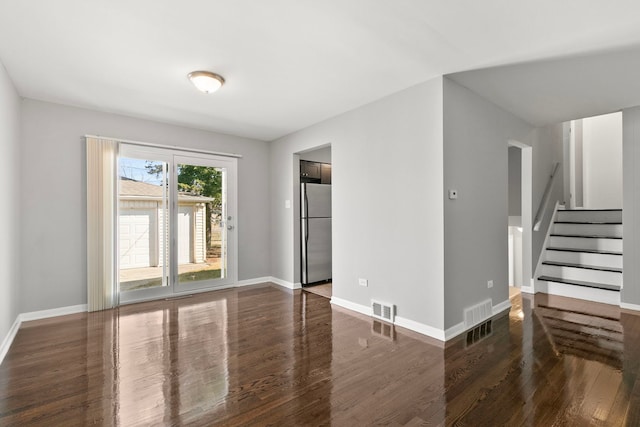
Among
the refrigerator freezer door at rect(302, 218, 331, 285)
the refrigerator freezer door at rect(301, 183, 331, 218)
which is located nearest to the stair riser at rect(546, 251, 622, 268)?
the refrigerator freezer door at rect(302, 218, 331, 285)

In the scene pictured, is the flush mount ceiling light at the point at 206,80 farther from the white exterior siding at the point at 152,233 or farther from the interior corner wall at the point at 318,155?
the interior corner wall at the point at 318,155

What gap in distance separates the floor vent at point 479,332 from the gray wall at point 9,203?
4.16 meters

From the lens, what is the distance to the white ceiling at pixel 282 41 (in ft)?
6.70

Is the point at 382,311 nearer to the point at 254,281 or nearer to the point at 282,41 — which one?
the point at 254,281

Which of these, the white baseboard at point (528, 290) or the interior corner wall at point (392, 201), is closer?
the interior corner wall at point (392, 201)

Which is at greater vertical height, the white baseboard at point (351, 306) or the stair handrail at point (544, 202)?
the stair handrail at point (544, 202)

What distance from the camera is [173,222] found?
15.1ft

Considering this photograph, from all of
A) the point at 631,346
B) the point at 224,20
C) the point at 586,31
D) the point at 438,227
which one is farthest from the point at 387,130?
the point at 631,346

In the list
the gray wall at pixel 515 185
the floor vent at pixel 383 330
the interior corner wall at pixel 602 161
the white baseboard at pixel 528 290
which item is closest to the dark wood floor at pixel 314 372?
the floor vent at pixel 383 330

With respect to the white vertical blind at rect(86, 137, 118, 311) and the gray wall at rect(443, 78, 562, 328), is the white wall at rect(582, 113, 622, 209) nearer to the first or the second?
the gray wall at rect(443, 78, 562, 328)

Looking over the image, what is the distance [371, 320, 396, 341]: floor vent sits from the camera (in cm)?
311

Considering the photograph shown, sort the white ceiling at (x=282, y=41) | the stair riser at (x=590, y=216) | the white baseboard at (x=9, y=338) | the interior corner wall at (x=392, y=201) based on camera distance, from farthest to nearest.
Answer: the stair riser at (x=590, y=216), the interior corner wall at (x=392, y=201), the white baseboard at (x=9, y=338), the white ceiling at (x=282, y=41)

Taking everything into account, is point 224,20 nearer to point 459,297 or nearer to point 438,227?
point 438,227

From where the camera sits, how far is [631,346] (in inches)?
110
